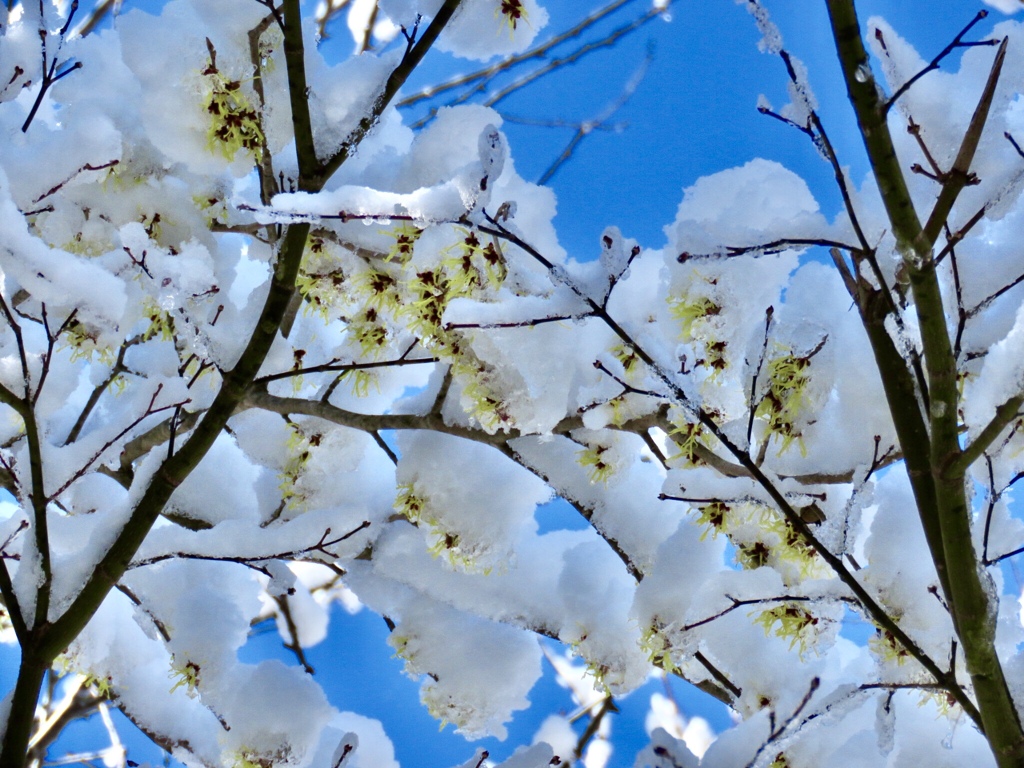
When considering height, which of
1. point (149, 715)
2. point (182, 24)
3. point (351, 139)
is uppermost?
point (182, 24)

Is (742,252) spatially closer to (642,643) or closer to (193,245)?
(642,643)

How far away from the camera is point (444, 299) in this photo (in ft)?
5.76

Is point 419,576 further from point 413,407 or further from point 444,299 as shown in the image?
point 444,299

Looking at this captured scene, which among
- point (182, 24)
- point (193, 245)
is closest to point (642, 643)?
point (193, 245)

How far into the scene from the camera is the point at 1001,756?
1.29 meters

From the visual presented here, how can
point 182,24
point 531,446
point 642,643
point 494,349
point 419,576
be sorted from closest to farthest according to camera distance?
point 494,349 → point 182,24 → point 642,643 → point 531,446 → point 419,576

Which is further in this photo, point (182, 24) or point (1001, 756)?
point (182, 24)

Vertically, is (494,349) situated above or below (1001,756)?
above

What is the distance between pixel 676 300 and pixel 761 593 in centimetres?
69

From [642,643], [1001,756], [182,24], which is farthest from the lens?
[642,643]

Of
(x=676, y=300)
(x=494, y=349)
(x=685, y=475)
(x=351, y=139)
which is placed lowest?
(x=685, y=475)

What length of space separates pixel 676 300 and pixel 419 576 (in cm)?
122

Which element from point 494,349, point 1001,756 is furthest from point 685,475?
point 1001,756

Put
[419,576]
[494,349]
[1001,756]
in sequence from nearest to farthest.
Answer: [1001,756], [494,349], [419,576]
